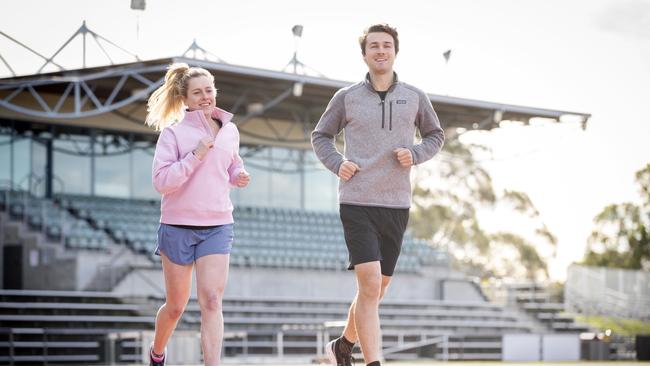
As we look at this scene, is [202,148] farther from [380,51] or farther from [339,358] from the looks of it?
[339,358]

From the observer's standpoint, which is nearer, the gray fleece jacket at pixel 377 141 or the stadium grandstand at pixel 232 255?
the gray fleece jacket at pixel 377 141

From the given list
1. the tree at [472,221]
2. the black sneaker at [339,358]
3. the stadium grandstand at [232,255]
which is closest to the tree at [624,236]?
the tree at [472,221]

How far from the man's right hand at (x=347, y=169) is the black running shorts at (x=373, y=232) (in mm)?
176

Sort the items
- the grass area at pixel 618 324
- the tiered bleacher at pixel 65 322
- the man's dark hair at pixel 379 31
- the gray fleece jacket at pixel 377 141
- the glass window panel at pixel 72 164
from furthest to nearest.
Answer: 1. the grass area at pixel 618 324
2. the glass window panel at pixel 72 164
3. the tiered bleacher at pixel 65 322
4. the man's dark hair at pixel 379 31
5. the gray fleece jacket at pixel 377 141

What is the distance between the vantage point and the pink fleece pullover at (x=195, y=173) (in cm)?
656

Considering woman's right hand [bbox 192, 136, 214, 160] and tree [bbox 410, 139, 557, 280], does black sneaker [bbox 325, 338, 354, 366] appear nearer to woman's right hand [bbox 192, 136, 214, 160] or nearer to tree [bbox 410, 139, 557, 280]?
woman's right hand [bbox 192, 136, 214, 160]

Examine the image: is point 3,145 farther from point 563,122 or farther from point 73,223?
point 563,122

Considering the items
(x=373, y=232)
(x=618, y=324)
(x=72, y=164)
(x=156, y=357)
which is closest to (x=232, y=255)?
(x=72, y=164)

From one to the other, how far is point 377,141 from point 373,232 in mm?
507

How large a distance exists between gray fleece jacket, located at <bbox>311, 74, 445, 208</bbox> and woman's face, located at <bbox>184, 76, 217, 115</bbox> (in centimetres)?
70

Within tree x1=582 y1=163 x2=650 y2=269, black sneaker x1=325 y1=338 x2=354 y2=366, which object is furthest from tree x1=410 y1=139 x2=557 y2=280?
black sneaker x1=325 y1=338 x2=354 y2=366

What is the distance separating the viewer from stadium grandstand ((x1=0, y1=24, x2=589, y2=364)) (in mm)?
21516

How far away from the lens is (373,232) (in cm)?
682

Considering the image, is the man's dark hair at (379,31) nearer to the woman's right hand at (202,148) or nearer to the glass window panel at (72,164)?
the woman's right hand at (202,148)
